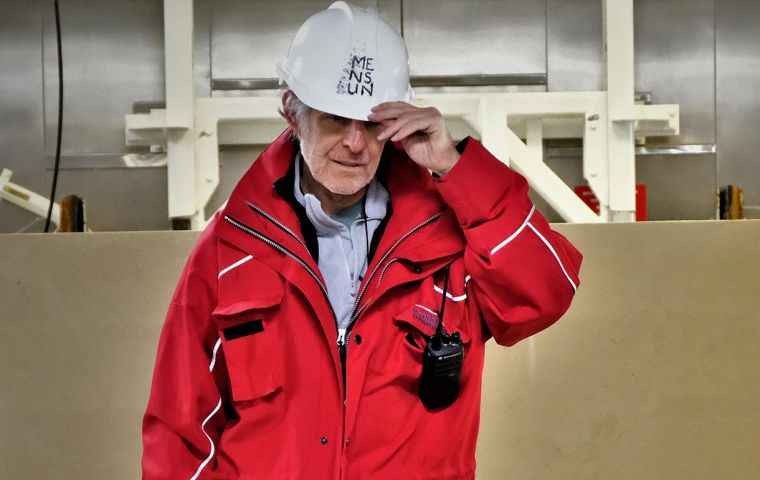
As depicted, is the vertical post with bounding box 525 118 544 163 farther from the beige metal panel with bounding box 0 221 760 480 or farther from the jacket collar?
the jacket collar

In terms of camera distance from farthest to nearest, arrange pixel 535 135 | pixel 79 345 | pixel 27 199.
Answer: pixel 27 199
pixel 535 135
pixel 79 345

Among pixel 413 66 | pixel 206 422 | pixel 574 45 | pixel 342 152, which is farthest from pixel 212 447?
pixel 574 45

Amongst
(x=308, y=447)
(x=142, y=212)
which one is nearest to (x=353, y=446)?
(x=308, y=447)

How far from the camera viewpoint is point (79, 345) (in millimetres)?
2566

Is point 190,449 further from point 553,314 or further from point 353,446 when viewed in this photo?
point 553,314

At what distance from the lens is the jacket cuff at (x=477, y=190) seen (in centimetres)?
150

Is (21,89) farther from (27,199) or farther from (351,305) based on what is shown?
(351,305)

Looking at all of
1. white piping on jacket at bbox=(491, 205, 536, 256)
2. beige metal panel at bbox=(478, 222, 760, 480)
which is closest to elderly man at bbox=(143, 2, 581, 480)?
white piping on jacket at bbox=(491, 205, 536, 256)

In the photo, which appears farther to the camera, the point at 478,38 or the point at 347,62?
the point at 478,38

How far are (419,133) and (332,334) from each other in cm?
36

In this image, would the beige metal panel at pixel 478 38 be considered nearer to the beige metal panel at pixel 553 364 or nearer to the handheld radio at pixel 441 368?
the beige metal panel at pixel 553 364

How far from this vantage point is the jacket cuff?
1.50 metres

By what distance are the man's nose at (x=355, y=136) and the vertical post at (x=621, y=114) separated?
1574 millimetres

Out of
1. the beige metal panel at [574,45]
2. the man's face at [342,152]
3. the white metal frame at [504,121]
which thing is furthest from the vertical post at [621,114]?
the man's face at [342,152]
